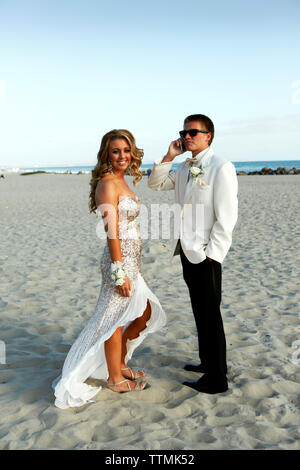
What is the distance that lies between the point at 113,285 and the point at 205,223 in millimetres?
855

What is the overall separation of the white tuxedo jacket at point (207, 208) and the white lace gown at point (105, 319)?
38cm

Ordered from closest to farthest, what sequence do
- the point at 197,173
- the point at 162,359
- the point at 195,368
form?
the point at 197,173 < the point at 195,368 < the point at 162,359

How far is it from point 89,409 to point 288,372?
176cm

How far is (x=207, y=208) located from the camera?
10.9ft

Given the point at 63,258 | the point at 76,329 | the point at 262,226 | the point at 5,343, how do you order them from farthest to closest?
1. the point at 262,226
2. the point at 63,258
3. the point at 76,329
4. the point at 5,343

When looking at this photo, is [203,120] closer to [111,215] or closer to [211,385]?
[111,215]

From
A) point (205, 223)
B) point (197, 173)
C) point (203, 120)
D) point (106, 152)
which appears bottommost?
point (205, 223)

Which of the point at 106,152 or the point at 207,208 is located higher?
the point at 106,152

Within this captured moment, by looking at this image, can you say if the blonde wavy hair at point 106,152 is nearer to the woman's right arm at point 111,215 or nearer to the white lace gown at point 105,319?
the woman's right arm at point 111,215

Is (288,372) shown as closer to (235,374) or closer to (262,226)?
(235,374)

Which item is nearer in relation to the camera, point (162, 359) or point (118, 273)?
point (118, 273)

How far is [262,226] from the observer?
1158cm

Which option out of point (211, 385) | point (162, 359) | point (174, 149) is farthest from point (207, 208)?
point (162, 359)
